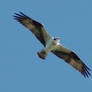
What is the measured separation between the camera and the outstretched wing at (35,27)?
53812 mm

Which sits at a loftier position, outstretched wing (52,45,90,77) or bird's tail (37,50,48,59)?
outstretched wing (52,45,90,77)

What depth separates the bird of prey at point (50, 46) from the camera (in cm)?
5353

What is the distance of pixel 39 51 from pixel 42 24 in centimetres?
148

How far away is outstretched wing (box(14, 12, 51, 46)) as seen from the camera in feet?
177

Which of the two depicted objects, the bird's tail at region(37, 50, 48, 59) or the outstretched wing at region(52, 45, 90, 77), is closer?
the bird's tail at region(37, 50, 48, 59)

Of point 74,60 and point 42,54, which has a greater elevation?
point 74,60

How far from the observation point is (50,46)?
176ft

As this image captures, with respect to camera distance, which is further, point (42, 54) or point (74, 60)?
point (74, 60)

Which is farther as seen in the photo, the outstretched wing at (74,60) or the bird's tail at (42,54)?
the outstretched wing at (74,60)

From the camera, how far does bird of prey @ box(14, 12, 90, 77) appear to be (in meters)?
53.5

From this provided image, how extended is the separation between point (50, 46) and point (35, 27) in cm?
138

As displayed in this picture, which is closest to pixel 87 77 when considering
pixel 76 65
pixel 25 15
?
pixel 76 65

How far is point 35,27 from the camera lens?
178ft

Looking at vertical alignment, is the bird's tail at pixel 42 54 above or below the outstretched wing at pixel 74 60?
below
